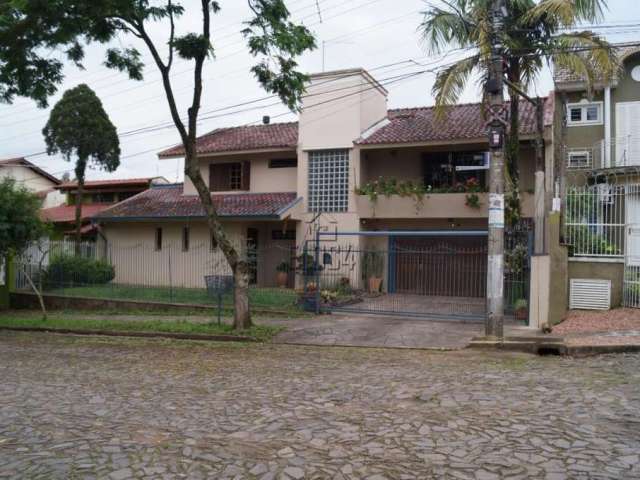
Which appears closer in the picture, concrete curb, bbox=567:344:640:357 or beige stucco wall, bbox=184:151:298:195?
concrete curb, bbox=567:344:640:357

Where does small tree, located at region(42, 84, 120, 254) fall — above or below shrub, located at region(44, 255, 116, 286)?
above

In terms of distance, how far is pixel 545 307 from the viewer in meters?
12.8

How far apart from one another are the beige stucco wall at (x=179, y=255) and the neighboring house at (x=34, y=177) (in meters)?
14.9

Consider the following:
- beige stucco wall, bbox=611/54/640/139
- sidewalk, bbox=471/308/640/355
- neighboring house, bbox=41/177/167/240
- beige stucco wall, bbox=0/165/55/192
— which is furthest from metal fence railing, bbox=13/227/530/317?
beige stucco wall, bbox=0/165/55/192

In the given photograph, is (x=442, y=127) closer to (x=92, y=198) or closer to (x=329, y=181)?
(x=329, y=181)

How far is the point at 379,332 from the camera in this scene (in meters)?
13.1

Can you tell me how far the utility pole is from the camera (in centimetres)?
1101

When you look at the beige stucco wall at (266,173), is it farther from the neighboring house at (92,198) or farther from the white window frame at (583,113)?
the white window frame at (583,113)

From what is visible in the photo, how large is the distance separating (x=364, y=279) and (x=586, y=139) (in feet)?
31.1

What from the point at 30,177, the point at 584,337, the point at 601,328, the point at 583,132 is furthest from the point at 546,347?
the point at 30,177

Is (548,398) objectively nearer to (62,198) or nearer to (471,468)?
(471,468)

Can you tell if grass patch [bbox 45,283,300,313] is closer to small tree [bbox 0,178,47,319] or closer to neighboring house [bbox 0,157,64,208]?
small tree [bbox 0,178,47,319]

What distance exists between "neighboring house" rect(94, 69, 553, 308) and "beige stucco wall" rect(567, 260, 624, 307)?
3941mm

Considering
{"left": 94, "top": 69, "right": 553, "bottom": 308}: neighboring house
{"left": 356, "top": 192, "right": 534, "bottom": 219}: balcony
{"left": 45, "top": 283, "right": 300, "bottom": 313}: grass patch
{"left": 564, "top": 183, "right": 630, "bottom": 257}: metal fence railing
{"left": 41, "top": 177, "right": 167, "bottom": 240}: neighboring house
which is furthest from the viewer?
{"left": 41, "top": 177, "right": 167, "bottom": 240}: neighboring house
